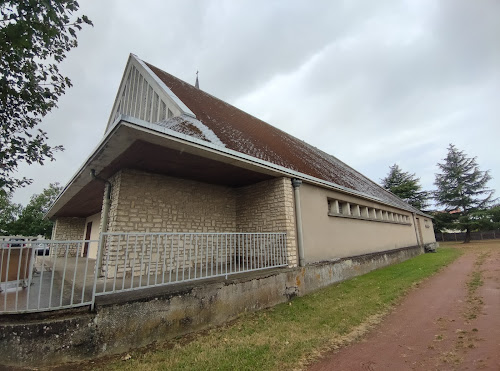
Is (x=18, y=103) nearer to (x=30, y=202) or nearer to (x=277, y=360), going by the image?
(x=277, y=360)

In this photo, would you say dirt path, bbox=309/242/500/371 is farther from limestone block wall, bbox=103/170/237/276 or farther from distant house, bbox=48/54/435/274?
limestone block wall, bbox=103/170/237/276

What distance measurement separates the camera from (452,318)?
4.61m

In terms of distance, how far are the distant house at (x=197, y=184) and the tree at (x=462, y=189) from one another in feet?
84.7

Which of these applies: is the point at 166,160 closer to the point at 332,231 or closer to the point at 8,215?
the point at 332,231

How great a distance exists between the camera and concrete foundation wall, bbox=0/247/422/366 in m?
2.98

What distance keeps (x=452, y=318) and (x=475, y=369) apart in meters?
2.10

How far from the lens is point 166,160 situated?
5.59m

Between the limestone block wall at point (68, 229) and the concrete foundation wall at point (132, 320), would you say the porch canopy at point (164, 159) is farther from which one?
the limestone block wall at point (68, 229)

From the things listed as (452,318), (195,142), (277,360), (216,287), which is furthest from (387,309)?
(195,142)

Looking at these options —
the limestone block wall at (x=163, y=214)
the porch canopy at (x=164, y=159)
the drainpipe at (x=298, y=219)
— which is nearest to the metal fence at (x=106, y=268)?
the limestone block wall at (x=163, y=214)

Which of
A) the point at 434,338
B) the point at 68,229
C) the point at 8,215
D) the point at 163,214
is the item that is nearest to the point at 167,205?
the point at 163,214

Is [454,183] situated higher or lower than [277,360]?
higher

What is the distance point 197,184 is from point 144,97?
3520mm

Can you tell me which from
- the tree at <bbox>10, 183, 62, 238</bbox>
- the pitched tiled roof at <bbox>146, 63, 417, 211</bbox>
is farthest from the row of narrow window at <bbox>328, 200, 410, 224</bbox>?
the tree at <bbox>10, 183, 62, 238</bbox>
